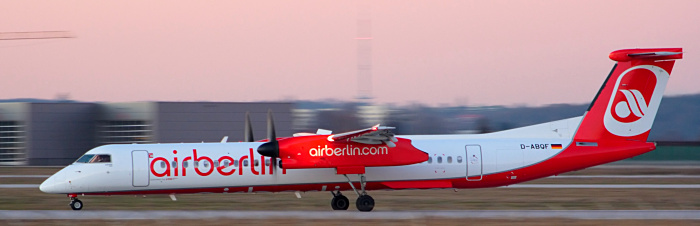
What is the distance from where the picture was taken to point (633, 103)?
1881 cm

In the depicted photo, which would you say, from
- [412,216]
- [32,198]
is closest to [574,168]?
[412,216]

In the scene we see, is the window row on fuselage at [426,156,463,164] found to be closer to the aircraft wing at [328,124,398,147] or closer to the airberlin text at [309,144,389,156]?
the aircraft wing at [328,124,398,147]

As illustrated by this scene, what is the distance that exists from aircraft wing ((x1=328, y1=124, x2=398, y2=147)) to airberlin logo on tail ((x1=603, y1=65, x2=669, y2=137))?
5783 millimetres

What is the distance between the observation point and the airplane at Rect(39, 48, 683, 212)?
58.4 ft

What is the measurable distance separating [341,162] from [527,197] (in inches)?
338

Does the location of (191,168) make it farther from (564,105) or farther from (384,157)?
(564,105)

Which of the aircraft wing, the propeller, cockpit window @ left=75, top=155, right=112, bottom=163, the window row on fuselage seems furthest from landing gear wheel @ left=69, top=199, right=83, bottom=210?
the window row on fuselage

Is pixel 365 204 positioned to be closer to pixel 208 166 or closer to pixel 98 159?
pixel 208 166

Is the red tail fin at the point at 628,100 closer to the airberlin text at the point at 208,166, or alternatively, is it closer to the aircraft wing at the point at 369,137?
the aircraft wing at the point at 369,137

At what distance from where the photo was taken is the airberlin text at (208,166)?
17.9m

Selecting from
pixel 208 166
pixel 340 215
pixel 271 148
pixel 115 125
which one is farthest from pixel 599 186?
pixel 115 125

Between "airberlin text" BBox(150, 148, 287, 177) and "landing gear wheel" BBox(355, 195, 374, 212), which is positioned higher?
"airberlin text" BBox(150, 148, 287, 177)

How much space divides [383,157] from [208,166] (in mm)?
4291

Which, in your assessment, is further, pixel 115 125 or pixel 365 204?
pixel 115 125
